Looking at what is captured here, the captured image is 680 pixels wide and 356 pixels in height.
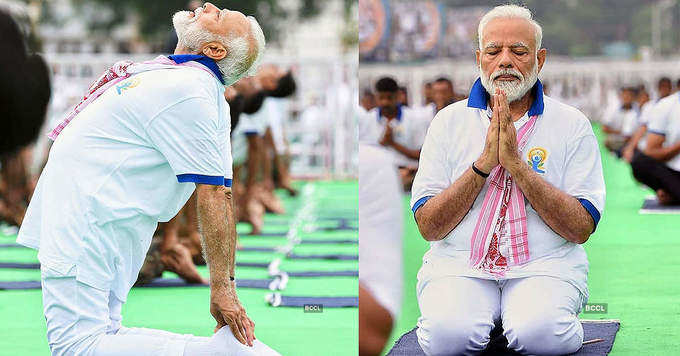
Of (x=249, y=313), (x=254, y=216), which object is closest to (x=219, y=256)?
(x=249, y=313)

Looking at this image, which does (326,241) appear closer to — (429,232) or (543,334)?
(429,232)

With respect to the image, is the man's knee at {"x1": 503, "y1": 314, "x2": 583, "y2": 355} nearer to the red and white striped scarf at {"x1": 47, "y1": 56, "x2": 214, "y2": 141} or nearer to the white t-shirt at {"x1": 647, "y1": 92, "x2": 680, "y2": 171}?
the red and white striped scarf at {"x1": 47, "y1": 56, "x2": 214, "y2": 141}

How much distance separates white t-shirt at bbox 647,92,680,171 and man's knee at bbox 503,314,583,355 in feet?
22.6

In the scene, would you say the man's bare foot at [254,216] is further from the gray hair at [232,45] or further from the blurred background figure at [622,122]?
the blurred background figure at [622,122]

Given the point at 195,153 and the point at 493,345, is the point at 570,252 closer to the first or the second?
the point at 493,345

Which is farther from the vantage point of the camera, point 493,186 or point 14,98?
point 14,98

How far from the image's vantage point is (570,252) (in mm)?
4449

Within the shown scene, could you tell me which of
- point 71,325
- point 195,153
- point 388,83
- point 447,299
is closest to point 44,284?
point 71,325

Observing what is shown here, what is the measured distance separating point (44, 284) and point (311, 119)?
1298 centimetres

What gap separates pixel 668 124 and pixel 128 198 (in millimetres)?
8160

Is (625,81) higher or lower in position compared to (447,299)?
lower

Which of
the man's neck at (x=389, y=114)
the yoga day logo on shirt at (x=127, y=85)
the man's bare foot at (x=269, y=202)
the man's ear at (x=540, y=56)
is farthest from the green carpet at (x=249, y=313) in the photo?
the man's neck at (x=389, y=114)

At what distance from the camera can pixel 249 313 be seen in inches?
238

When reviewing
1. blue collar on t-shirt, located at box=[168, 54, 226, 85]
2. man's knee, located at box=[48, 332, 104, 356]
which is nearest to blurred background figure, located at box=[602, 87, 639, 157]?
blue collar on t-shirt, located at box=[168, 54, 226, 85]
